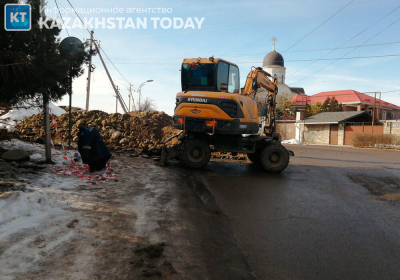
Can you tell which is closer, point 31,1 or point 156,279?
point 156,279

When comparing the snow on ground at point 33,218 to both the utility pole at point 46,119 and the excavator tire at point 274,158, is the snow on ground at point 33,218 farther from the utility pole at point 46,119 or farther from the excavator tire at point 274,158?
the excavator tire at point 274,158

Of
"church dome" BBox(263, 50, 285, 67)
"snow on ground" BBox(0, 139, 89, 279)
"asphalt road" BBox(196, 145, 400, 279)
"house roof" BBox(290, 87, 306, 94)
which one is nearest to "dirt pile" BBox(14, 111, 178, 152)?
"asphalt road" BBox(196, 145, 400, 279)

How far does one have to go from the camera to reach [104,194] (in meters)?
6.17

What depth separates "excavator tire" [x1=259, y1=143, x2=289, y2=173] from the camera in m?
9.99

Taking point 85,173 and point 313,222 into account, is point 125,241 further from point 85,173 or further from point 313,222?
point 85,173

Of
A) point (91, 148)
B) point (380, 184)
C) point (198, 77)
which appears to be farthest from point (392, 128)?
point (91, 148)

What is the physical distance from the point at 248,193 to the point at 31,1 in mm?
7048

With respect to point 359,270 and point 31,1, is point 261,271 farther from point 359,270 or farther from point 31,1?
point 31,1

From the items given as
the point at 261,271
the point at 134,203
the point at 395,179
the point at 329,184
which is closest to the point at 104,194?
the point at 134,203

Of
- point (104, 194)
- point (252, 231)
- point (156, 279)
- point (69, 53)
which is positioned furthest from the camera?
point (69, 53)

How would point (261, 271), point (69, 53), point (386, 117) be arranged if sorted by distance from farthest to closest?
1. point (386, 117)
2. point (69, 53)
3. point (261, 271)

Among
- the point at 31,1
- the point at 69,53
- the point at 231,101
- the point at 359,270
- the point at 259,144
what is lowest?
the point at 359,270

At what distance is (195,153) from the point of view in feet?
33.1

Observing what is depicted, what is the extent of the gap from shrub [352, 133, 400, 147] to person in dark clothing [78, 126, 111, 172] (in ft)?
90.9
